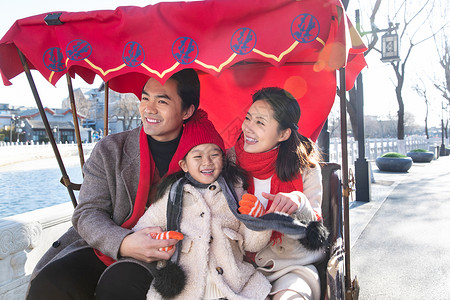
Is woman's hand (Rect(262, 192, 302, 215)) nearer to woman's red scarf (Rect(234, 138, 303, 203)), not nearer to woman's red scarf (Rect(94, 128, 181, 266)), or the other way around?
woman's red scarf (Rect(234, 138, 303, 203))

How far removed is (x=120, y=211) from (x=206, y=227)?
78 centimetres

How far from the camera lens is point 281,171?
2.46 m

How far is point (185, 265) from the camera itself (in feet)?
6.77

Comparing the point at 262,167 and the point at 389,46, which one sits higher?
the point at 389,46

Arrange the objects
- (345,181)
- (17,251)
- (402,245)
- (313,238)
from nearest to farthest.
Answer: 1. (313,238)
2. (345,181)
3. (17,251)
4. (402,245)

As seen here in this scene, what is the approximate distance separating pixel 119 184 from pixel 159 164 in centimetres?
38

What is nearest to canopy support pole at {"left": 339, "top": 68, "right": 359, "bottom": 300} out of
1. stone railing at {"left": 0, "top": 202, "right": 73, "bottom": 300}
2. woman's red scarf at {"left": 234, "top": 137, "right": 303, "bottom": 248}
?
woman's red scarf at {"left": 234, "top": 137, "right": 303, "bottom": 248}

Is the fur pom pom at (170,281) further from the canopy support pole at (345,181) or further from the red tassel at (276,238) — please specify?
the canopy support pole at (345,181)

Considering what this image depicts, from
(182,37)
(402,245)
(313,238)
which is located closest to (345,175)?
(313,238)

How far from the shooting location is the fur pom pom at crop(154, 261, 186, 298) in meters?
1.92

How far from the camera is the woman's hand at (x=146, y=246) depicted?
80.7 inches

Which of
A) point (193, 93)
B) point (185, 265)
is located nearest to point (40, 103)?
point (193, 93)

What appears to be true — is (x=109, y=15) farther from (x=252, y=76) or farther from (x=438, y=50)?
(x=438, y=50)

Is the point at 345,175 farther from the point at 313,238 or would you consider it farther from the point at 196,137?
the point at 196,137
